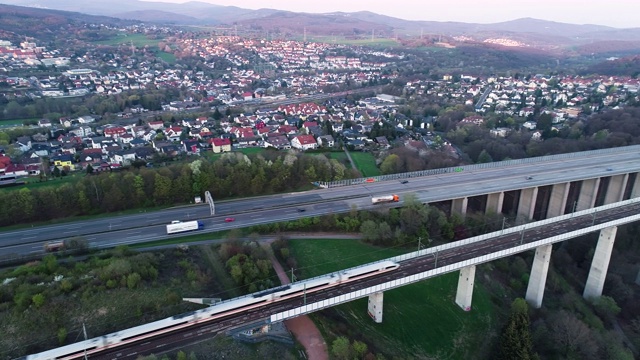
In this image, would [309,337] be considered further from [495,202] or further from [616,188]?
[616,188]

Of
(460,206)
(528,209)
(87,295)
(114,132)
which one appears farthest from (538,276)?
(114,132)

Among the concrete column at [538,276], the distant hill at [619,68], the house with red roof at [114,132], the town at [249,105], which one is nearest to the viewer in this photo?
the concrete column at [538,276]

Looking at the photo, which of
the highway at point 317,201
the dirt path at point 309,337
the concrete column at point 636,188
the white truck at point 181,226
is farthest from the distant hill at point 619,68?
the dirt path at point 309,337

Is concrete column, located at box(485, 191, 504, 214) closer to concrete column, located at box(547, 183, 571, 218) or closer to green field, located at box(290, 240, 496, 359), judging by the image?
concrete column, located at box(547, 183, 571, 218)

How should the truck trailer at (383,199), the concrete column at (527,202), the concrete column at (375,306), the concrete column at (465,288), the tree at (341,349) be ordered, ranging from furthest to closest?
the concrete column at (527,202), the truck trailer at (383,199), the concrete column at (465,288), the concrete column at (375,306), the tree at (341,349)

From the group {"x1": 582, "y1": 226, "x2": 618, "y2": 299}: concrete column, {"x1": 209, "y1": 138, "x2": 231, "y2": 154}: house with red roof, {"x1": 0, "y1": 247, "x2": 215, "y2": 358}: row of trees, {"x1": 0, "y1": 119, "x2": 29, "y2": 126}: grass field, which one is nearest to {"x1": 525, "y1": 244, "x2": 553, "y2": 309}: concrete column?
{"x1": 582, "y1": 226, "x2": 618, "y2": 299}: concrete column

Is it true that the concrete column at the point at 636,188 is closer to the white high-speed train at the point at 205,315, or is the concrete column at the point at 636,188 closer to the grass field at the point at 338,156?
the grass field at the point at 338,156
